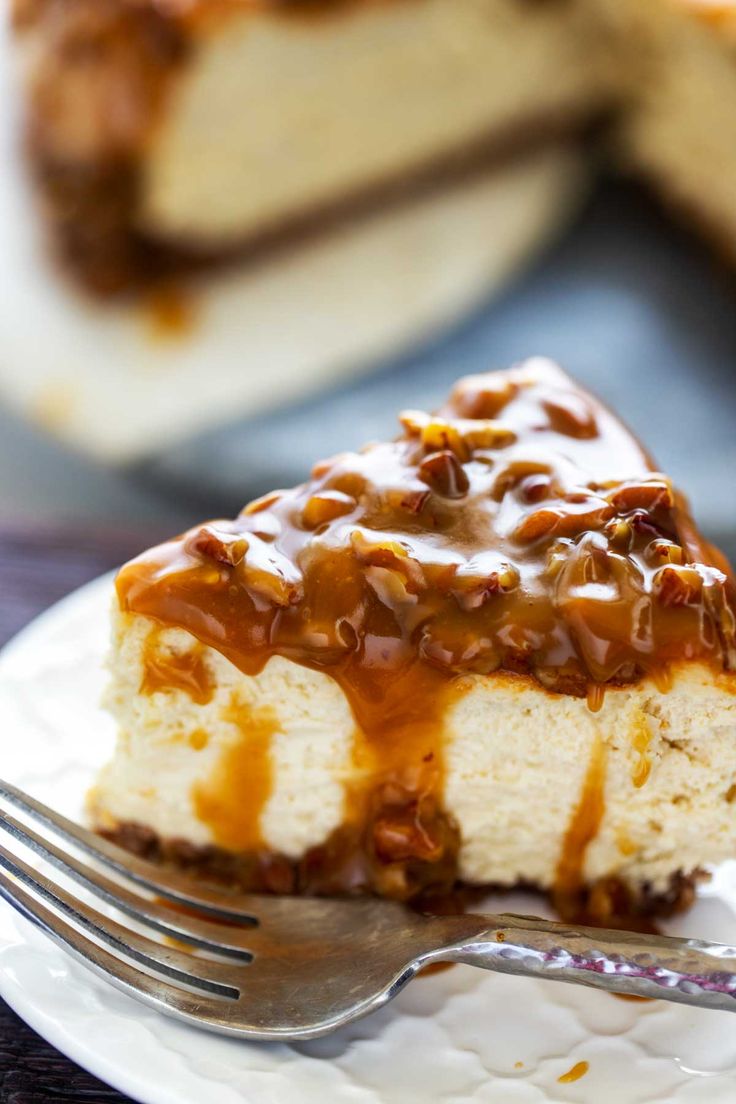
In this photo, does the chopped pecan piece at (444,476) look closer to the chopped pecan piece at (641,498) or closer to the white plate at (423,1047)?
the chopped pecan piece at (641,498)

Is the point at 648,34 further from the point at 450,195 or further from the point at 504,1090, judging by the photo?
the point at 504,1090

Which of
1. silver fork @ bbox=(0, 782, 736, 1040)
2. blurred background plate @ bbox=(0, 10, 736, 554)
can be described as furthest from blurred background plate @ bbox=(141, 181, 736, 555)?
silver fork @ bbox=(0, 782, 736, 1040)

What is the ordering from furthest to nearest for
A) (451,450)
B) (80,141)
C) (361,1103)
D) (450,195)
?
(450,195) → (80,141) → (451,450) → (361,1103)

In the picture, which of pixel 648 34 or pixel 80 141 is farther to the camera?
pixel 648 34

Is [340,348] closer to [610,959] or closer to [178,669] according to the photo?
[178,669]

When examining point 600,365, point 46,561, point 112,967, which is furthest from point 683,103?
point 112,967

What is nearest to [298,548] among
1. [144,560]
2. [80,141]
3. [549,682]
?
[144,560]
